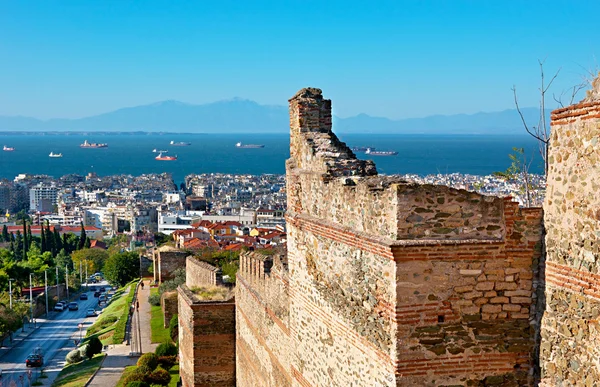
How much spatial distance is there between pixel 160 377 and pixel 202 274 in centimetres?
284

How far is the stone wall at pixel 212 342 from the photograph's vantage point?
15492mm

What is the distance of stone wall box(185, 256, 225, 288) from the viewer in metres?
16.7

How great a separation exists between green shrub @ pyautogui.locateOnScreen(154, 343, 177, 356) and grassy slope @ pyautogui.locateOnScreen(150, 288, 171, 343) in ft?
4.63

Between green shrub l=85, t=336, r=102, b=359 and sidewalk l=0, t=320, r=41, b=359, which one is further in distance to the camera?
sidewalk l=0, t=320, r=41, b=359

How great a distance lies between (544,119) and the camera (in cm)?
854

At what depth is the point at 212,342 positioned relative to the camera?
51.4ft

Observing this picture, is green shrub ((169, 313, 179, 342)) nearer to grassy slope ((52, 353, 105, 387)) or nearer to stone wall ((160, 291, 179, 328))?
stone wall ((160, 291, 179, 328))

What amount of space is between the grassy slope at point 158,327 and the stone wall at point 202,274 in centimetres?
427

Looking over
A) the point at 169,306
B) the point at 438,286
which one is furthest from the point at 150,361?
the point at 438,286

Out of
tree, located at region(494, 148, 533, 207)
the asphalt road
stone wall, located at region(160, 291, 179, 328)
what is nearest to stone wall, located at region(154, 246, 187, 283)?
stone wall, located at region(160, 291, 179, 328)

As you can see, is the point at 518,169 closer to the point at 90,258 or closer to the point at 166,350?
the point at 166,350

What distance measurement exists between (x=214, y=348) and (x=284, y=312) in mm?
6045

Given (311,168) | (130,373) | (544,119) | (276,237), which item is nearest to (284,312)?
(311,168)

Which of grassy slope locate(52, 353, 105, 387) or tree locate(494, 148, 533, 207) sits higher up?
tree locate(494, 148, 533, 207)
